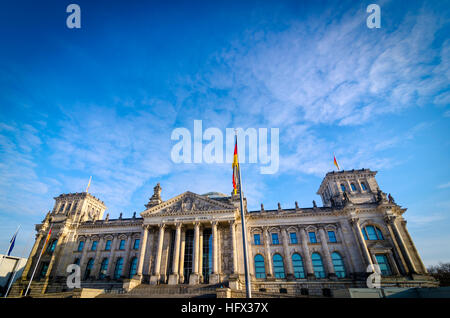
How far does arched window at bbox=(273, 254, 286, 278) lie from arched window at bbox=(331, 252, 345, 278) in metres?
7.97

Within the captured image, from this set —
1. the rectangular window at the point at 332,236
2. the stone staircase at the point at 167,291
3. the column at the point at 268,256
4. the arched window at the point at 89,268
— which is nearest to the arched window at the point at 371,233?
the rectangular window at the point at 332,236

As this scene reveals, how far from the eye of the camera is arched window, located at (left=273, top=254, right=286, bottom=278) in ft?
112

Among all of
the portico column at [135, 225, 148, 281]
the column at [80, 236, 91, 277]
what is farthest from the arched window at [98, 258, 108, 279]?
the portico column at [135, 225, 148, 281]

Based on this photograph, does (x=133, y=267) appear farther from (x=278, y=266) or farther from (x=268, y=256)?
(x=278, y=266)

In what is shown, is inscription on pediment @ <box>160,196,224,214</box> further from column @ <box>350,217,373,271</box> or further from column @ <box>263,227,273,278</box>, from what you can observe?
column @ <box>350,217,373,271</box>

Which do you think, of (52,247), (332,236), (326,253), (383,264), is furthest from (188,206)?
(383,264)

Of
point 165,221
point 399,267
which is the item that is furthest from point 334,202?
point 165,221

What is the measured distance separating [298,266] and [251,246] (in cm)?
794

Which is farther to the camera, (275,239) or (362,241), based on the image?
(275,239)

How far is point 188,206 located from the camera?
125ft

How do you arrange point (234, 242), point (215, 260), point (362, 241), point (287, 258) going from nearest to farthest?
point (215, 260) < point (362, 241) < point (234, 242) < point (287, 258)

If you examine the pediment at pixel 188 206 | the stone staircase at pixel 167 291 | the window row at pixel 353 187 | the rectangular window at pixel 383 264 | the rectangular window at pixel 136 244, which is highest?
the window row at pixel 353 187

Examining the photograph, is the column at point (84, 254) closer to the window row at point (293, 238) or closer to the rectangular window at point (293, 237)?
the window row at point (293, 238)

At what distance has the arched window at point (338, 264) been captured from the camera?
108 feet
